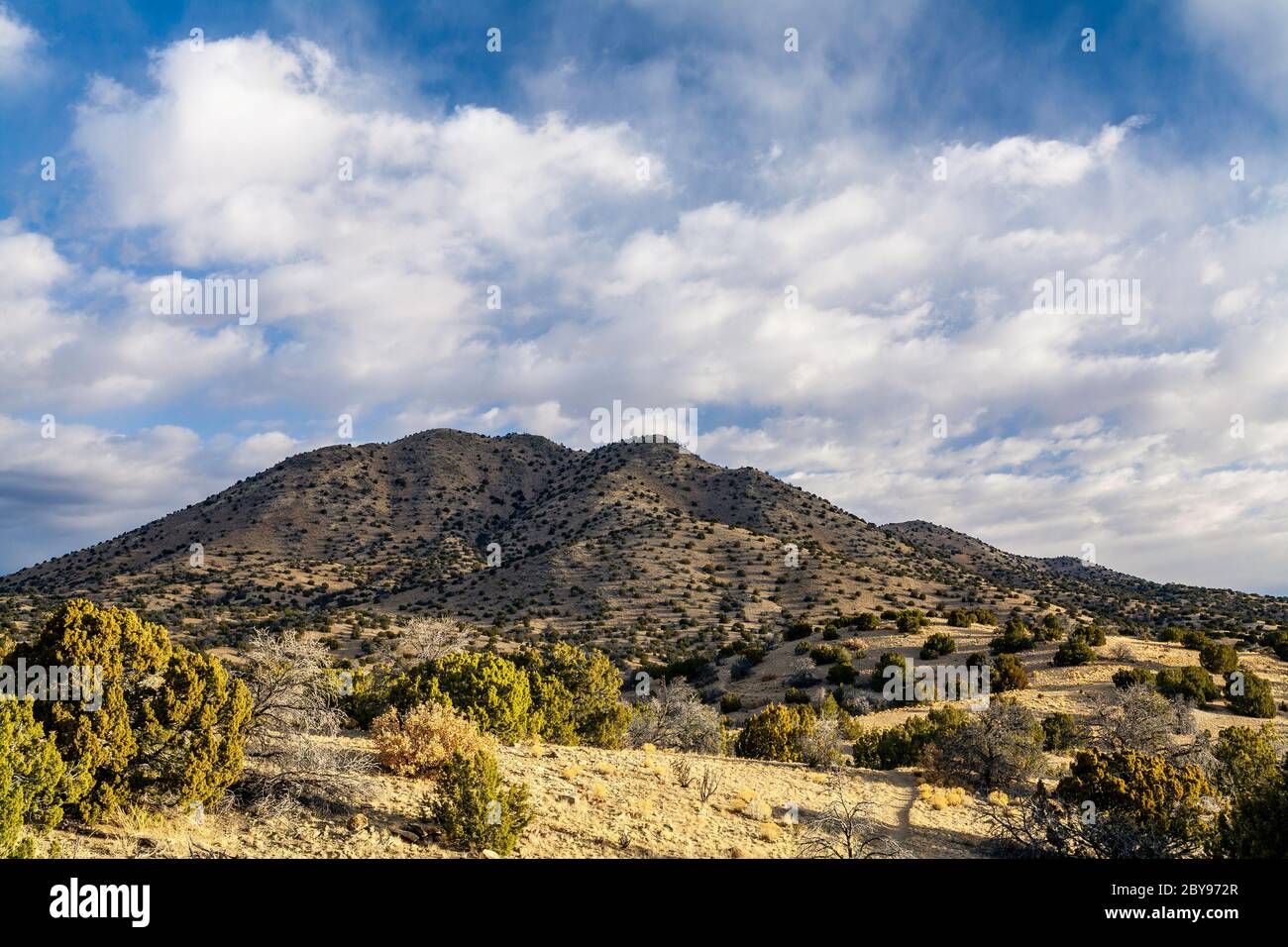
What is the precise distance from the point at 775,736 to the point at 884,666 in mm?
15506

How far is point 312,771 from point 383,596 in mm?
58411

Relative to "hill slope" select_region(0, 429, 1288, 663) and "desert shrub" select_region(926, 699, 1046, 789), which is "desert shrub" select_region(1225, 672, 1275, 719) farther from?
"hill slope" select_region(0, 429, 1288, 663)

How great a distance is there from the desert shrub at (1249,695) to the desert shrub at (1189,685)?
24.4 inches

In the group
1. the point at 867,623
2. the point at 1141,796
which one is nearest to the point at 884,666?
the point at 867,623

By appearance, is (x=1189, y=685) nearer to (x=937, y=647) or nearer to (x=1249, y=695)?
(x=1249, y=695)

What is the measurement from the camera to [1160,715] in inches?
860

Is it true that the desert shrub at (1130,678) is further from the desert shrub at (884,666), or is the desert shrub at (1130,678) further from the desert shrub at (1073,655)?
the desert shrub at (884,666)

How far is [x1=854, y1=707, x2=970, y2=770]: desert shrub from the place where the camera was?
21.2 metres

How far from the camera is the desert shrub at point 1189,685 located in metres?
27.2

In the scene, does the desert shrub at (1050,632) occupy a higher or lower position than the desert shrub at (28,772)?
lower

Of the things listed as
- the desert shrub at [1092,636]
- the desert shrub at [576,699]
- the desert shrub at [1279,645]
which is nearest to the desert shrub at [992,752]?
the desert shrub at [576,699]

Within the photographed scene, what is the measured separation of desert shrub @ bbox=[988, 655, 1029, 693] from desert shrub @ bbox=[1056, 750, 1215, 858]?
592 inches

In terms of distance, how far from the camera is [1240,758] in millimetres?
17703
